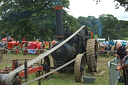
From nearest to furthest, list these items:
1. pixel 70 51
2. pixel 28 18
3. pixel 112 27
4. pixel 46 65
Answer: pixel 70 51 < pixel 46 65 < pixel 28 18 < pixel 112 27

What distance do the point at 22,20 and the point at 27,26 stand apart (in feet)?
3.45

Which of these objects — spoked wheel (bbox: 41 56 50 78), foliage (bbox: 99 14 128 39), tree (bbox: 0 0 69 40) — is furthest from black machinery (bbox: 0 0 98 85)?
foliage (bbox: 99 14 128 39)

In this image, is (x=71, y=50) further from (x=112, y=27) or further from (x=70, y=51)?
(x=112, y=27)

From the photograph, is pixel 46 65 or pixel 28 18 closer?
pixel 46 65

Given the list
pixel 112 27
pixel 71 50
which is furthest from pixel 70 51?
pixel 112 27

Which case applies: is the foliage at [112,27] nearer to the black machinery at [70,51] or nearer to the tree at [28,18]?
the tree at [28,18]

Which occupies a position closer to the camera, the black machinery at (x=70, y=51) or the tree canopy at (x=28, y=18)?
the black machinery at (x=70, y=51)

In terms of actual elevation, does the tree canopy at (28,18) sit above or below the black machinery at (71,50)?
above

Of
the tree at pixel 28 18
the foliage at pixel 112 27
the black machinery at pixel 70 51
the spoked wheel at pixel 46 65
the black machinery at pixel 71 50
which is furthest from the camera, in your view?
the foliage at pixel 112 27

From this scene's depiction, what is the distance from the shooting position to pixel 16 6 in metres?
21.5

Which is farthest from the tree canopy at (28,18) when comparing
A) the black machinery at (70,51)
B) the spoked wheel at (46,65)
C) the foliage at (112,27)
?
the foliage at (112,27)

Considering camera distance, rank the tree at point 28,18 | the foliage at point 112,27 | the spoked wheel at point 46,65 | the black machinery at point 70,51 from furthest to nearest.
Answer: the foliage at point 112,27
the tree at point 28,18
the spoked wheel at point 46,65
the black machinery at point 70,51

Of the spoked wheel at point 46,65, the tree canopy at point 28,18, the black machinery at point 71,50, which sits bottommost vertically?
the spoked wheel at point 46,65

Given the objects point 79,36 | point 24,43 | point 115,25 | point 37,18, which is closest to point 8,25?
point 37,18
